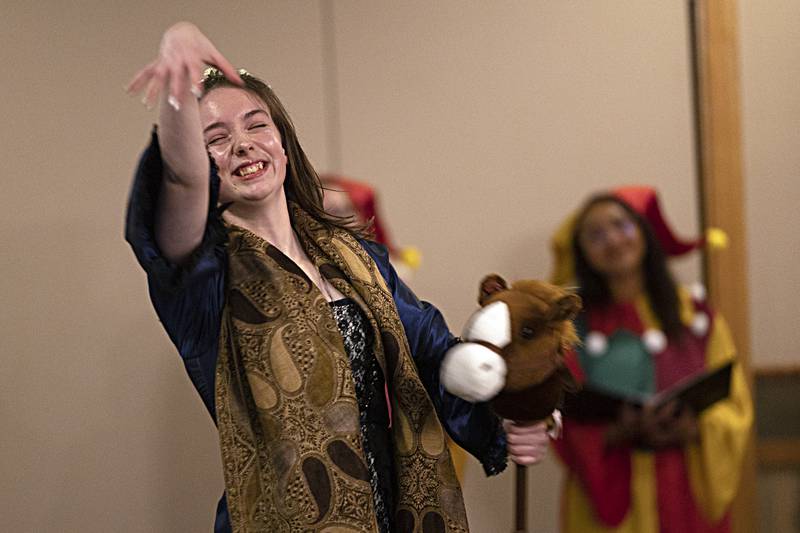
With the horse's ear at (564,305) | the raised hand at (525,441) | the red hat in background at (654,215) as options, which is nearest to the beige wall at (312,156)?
the red hat in background at (654,215)

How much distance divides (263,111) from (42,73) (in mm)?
1123

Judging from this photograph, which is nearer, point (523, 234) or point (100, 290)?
point (100, 290)

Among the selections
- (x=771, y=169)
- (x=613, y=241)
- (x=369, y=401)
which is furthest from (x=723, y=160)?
Answer: (x=369, y=401)

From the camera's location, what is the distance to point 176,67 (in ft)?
2.97

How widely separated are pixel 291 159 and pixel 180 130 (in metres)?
0.29

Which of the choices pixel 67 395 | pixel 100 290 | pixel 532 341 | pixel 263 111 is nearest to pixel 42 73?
pixel 100 290

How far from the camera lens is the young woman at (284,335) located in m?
1.03

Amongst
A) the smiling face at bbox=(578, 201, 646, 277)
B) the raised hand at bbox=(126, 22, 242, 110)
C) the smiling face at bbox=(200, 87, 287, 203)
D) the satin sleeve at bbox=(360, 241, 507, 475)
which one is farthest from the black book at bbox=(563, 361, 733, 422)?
the raised hand at bbox=(126, 22, 242, 110)

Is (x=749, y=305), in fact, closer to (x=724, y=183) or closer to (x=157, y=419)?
(x=724, y=183)

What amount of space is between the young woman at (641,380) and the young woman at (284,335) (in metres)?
0.99

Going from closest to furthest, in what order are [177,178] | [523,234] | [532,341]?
[177,178] → [532,341] → [523,234]

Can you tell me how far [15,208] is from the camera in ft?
6.81

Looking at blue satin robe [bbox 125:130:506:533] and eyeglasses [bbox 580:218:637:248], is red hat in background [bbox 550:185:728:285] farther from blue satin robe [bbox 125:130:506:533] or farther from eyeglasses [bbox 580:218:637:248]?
blue satin robe [bbox 125:130:506:533]

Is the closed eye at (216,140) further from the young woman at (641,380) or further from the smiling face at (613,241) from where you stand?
the smiling face at (613,241)
